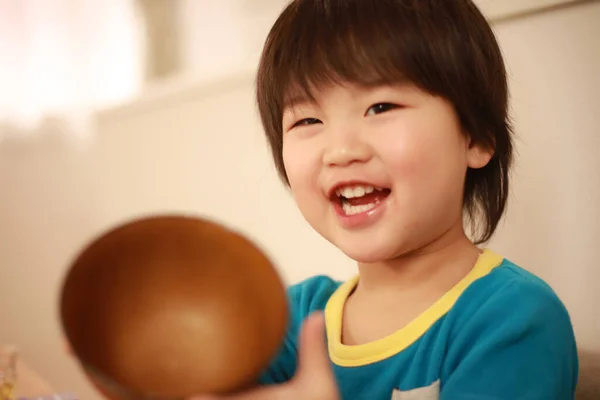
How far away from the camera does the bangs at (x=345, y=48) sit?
557mm

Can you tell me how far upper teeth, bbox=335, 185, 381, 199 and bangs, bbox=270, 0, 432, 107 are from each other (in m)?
0.11

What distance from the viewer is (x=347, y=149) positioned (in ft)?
1.84

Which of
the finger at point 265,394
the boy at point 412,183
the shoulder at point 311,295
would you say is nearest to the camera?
the finger at point 265,394

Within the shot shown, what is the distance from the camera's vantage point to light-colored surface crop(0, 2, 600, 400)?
28.0 inches

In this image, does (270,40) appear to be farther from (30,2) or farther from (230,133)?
(30,2)

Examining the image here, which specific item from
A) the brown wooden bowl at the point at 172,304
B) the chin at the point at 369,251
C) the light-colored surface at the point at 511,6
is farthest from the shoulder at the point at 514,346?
the light-colored surface at the point at 511,6

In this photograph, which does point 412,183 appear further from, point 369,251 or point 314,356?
point 314,356

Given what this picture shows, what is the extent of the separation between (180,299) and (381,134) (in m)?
0.27

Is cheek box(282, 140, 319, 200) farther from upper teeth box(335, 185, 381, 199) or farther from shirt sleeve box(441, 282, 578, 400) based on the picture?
shirt sleeve box(441, 282, 578, 400)

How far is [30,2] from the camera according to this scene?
147 cm

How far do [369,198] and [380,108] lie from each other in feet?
0.33

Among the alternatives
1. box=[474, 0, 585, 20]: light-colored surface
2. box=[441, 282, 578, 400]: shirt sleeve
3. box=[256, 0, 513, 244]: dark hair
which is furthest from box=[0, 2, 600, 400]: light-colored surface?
box=[441, 282, 578, 400]: shirt sleeve

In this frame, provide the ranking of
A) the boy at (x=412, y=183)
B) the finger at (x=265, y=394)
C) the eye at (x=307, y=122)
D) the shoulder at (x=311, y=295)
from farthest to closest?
1. the shoulder at (x=311, y=295)
2. the eye at (x=307, y=122)
3. the boy at (x=412, y=183)
4. the finger at (x=265, y=394)

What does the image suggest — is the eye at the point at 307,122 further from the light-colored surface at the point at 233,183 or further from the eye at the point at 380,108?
the light-colored surface at the point at 233,183
